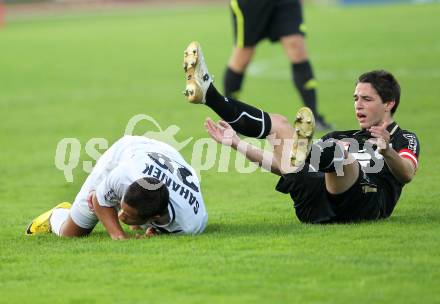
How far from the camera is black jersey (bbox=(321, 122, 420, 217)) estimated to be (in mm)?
7496

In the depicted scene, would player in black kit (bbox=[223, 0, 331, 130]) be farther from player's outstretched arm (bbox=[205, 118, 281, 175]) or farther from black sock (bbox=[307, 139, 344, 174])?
black sock (bbox=[307, 139, 344, 174])

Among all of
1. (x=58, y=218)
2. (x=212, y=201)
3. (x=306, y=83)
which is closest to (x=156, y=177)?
(x=58, y=218)

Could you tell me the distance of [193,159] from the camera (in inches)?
472

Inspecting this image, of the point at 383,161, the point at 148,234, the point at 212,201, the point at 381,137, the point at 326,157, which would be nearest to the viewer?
the point at 381,137

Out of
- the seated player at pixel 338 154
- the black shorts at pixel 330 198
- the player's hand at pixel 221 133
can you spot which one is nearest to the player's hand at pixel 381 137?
the seated player at pixel 338 154

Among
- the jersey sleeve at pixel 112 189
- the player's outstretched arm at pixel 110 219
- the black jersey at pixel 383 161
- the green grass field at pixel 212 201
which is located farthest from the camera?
the black jersey at pixel 383 161

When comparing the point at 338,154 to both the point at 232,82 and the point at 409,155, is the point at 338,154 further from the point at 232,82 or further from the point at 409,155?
the point at 232,82

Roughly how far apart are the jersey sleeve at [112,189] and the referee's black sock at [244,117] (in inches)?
33.6

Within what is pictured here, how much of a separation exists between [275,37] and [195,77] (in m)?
6.27

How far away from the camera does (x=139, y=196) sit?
690 cm

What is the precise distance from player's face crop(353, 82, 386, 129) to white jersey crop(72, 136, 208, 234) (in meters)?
1.31

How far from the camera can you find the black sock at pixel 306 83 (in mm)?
13281

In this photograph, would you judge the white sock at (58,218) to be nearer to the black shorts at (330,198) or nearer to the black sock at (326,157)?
the black shorts at (330,198)

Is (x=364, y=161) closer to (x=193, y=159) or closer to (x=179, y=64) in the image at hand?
(x=193, y=159)
